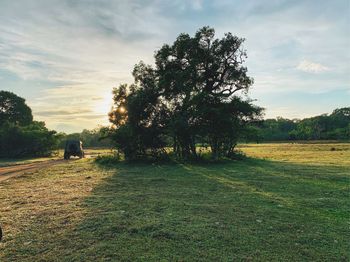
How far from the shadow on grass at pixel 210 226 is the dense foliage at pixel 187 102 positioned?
1552 centimetres

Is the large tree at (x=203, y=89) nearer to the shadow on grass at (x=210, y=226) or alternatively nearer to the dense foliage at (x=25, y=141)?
the shadow on grass at (x=210, y=226)

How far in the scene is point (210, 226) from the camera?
7.86 m

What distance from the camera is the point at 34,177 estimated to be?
18.8 metres

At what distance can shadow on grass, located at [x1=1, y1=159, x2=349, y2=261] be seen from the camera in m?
6.21

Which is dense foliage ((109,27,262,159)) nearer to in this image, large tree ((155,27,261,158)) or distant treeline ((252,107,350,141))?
large tree ((155,27,261,158))

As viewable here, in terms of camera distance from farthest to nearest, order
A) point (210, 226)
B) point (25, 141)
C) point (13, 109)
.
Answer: point (13, 109), point (25, 141), point (210, 226)

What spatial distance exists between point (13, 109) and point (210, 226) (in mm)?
60632

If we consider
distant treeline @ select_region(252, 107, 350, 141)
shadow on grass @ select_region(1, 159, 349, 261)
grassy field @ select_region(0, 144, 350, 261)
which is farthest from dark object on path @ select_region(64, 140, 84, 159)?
distant treeline @ select_region(252, 107, 350, 141)

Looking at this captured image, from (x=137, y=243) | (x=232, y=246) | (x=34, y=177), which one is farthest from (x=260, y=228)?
(x=34, y=177)

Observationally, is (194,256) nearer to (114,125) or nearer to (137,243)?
(137,243)

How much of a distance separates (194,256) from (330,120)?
117m

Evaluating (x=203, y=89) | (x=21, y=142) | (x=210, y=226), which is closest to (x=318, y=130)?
(x=203, y=89)

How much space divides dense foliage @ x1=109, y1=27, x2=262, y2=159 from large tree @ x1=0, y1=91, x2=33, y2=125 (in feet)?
120

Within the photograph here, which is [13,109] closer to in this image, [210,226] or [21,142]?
[21,142]
